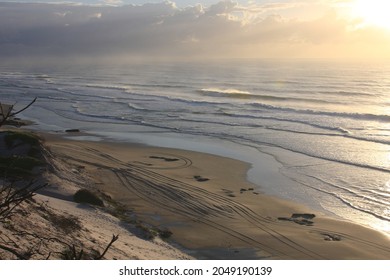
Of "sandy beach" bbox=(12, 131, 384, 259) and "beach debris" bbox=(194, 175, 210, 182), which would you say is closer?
"sandy beach" bbox=(12, 131, 384, 259)

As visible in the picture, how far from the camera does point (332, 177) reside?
68.8ft

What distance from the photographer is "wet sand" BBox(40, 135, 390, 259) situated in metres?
13.2

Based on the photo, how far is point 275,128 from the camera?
34.1m

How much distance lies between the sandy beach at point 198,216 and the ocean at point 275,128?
1.57 m

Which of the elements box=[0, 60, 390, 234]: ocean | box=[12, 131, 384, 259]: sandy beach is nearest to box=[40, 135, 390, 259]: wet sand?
box=[12, 131, 384, 259]: sandy beach

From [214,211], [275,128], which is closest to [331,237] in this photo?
[214,211]

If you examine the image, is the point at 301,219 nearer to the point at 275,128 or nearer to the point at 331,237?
the point at 331,237

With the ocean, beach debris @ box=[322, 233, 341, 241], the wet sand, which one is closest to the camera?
the wet sand

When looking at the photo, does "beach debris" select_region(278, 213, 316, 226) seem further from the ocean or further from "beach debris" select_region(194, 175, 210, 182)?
"beach debris" select_region(194, 175, 210, 182)

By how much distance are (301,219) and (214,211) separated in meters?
3.04

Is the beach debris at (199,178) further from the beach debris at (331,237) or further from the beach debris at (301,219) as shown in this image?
the beach debris at (331,237)

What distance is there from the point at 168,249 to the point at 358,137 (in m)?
22.2

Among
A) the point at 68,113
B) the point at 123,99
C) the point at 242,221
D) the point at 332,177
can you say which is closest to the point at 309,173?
the point at 332,177
